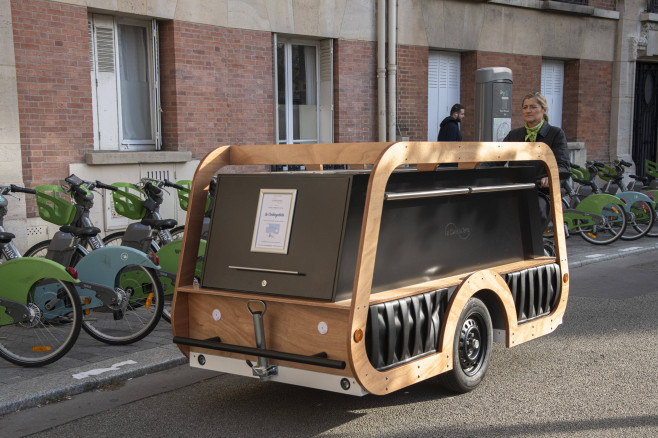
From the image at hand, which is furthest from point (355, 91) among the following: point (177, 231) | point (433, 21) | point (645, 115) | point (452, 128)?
point (645, 115)

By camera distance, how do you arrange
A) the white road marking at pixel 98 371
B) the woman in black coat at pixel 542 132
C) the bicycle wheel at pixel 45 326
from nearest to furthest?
the white road marking at pixel 98 371 → the bicycle wheel at pixel 45 326 → the woman in black coat at pixel 542 132

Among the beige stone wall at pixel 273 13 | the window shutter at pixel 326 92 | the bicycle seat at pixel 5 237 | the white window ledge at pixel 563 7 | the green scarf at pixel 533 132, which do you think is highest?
the white window ledge at pixel 563 7

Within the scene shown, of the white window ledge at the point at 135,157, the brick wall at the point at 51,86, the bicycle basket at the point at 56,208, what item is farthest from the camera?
the white window ledge at the point at 135,157

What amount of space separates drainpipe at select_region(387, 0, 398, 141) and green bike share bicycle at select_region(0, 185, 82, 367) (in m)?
8.93

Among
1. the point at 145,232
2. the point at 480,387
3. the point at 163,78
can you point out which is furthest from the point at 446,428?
the point at 163,78

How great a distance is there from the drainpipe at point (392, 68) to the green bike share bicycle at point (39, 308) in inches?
352

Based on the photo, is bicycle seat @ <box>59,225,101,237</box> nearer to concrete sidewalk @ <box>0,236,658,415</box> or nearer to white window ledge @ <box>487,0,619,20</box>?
concrete sidewalk @ <box>0,236,658,415</box>

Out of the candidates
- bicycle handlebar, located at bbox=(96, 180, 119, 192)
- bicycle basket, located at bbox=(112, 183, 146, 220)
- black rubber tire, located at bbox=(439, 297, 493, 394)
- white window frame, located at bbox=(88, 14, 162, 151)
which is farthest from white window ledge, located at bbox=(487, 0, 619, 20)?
black rubber tire, located at bbox=(439, 297, 493, 394)

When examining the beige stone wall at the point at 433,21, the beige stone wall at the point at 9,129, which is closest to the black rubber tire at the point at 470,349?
the beige stone wall at the point at 9,129

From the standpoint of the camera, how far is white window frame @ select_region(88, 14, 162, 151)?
34.1ft

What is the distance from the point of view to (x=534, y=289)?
5660mm

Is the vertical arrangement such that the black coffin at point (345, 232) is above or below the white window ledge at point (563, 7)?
below

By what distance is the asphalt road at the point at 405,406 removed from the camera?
4.47 metres

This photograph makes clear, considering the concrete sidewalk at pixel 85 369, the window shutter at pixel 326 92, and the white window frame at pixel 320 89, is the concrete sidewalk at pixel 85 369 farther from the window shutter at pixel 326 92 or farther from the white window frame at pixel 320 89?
the window shutter at pixel 326 92
